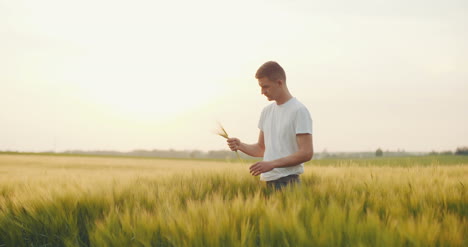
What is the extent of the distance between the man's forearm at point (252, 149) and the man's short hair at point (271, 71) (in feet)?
2.68

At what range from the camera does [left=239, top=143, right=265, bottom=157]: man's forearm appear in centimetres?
403

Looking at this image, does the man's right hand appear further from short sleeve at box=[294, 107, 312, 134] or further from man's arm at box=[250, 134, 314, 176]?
short sleeve at box=[294, 107, 312, 134]

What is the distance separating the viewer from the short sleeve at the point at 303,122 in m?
3.45

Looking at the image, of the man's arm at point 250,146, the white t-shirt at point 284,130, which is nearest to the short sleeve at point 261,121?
the man's arm at point 250,146

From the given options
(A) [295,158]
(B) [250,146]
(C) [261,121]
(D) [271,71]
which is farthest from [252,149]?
(D) [271,71]

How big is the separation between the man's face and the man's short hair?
3cm

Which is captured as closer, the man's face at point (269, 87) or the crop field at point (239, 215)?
the crop field at point (239, 215)

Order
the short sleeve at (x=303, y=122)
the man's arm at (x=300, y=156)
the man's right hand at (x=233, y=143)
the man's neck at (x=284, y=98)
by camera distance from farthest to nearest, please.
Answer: the man's right hand at (x=233, y=143) → the man's neck at (x=284, y=98) → the short sleeve at (x=303, y=122) → the man's arm at (x=300, y=156)

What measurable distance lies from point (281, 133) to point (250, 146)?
21.4 inches

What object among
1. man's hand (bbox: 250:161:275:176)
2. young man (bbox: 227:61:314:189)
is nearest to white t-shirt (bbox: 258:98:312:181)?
young man (bbox: 227:61:314:189)

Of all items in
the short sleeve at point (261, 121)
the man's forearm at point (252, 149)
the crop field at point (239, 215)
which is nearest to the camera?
the crop field at point (239, 215)

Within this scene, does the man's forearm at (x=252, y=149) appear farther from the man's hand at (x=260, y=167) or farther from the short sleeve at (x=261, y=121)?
the man's hand at (x=260, y=167)

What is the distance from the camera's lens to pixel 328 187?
145 inches

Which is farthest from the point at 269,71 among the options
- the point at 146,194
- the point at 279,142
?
the point at 146,194
